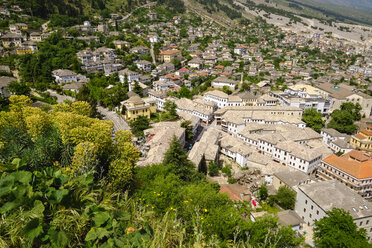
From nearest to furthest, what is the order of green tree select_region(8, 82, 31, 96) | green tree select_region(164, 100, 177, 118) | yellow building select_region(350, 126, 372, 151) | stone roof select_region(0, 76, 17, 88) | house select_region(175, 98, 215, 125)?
green tree select_region(8, 82, 31, 96)
yellow building select_region(350, 126, 372, 151)
stone roof select_region(0, 76, 17, 88)
green tree select_region(164, 100, 177, 118)
house select_region(175, 98, 215, 125)

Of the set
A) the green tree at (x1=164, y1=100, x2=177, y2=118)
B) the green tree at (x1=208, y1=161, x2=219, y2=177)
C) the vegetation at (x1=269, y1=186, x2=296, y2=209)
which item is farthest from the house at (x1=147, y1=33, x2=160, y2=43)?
the vegetation at (x1=269, y1=186, x2=296, y2=209)

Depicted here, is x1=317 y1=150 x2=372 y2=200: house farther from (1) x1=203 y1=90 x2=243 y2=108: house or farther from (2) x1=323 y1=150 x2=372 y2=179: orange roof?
(1) x1=203 y1=90 x2=243 y2=108: house

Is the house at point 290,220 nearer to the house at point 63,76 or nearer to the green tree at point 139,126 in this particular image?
the green tree at point 139,126

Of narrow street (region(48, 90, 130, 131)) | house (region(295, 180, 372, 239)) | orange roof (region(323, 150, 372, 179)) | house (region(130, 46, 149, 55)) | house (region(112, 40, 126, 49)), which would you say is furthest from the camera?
house (region(112, 40, 126, 49))

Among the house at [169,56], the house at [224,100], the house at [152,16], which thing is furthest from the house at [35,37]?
the house at [152,16]

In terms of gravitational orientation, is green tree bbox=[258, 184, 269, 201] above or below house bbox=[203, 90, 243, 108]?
below

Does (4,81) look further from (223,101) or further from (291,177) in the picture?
(291,177)

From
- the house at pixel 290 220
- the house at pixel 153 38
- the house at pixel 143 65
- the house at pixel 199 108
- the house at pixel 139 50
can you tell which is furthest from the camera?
the house at pixel 153 38
